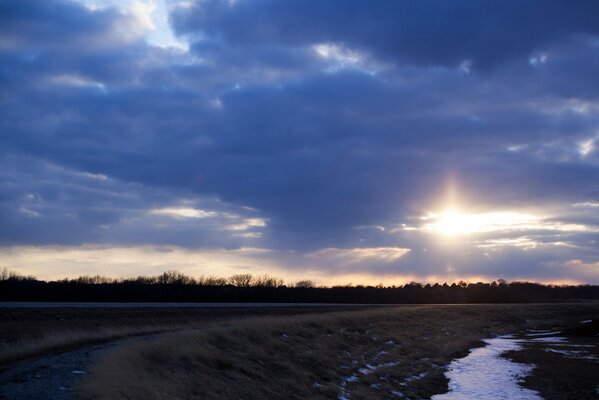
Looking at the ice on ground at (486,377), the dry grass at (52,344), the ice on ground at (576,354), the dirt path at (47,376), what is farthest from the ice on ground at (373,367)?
the ice on ground at (576,354)

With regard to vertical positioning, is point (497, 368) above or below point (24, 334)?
below

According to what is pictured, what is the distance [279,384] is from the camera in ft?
81.5

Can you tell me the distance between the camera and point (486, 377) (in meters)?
34.0

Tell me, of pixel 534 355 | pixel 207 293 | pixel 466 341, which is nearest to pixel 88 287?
pixel 207 293

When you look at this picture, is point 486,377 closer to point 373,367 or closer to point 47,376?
point 373,367

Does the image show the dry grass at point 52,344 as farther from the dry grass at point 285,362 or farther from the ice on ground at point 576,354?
the ice on ground at point 576,354

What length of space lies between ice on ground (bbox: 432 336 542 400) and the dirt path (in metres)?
17.6

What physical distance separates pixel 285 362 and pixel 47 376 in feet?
46.3

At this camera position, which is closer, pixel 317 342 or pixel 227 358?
pixel 227 358

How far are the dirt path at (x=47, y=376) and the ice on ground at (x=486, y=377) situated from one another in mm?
17620

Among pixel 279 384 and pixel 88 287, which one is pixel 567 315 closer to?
pixel 279 384

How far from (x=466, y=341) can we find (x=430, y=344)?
9073 mm

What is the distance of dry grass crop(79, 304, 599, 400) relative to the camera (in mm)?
19727

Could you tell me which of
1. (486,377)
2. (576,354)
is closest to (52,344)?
(486,377)
